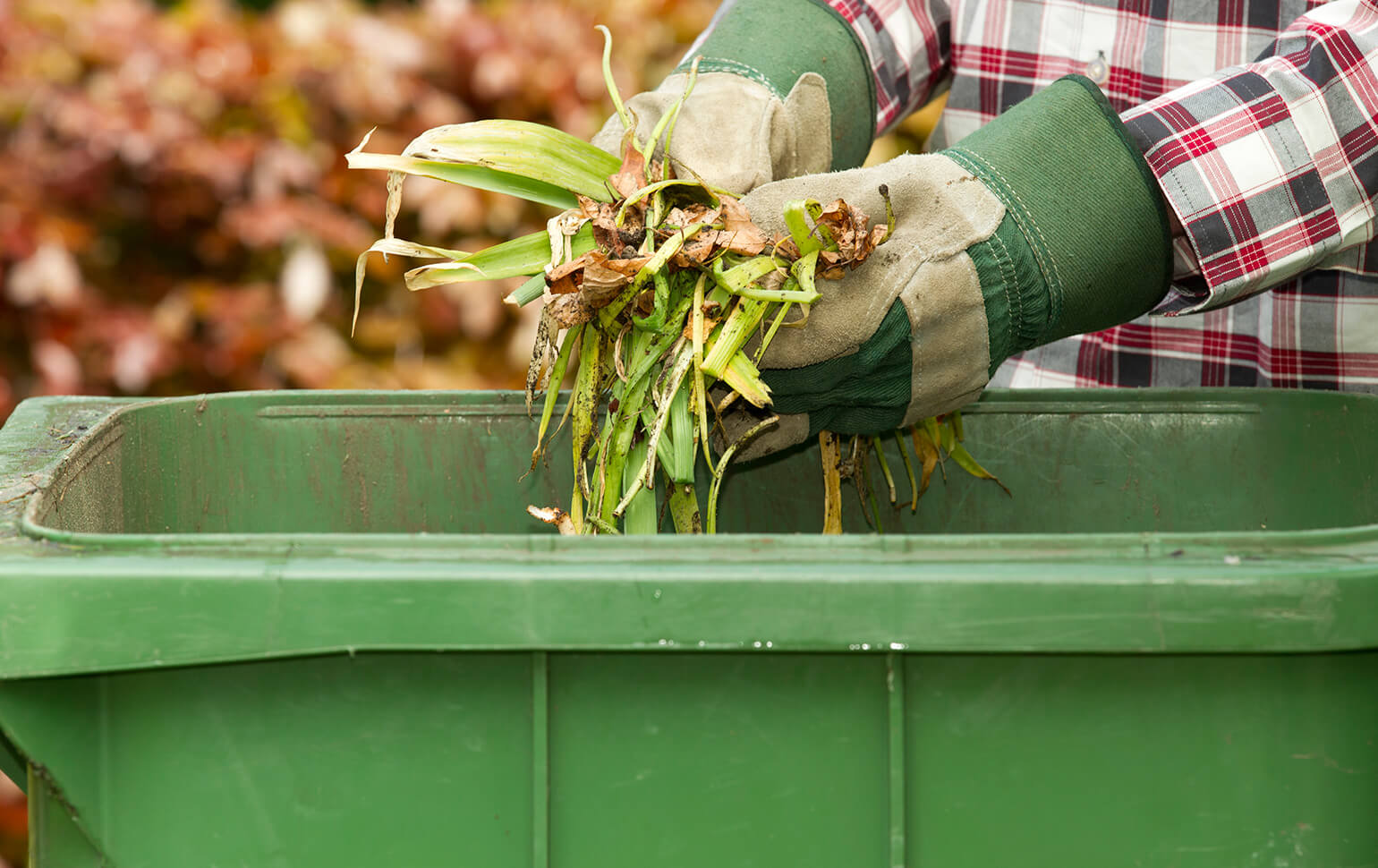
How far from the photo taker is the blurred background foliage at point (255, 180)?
2762 mm

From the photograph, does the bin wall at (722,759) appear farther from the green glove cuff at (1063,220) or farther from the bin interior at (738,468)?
the bin interior at (738,468)

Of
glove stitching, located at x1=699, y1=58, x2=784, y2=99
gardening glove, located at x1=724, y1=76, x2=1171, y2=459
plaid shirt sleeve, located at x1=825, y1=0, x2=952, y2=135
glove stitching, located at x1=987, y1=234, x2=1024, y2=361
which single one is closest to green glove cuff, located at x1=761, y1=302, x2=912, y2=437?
gardening glove, located at x1=724, y1=76, x2=1171, y2=459

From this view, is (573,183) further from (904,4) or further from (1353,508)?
(1353,508)

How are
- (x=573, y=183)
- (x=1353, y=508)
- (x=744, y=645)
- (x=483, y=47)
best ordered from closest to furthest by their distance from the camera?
(x=744, y=645) → (x=573, y=183) → (x=1353, y=508) → (x=483, y=47)

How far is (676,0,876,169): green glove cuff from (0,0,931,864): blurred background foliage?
1182 millimetres

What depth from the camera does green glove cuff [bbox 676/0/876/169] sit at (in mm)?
1646

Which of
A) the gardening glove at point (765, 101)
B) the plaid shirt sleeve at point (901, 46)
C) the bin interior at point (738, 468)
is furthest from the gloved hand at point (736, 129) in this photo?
the bin interior at point (738, 468)

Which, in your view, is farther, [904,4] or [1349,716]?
[904,4]

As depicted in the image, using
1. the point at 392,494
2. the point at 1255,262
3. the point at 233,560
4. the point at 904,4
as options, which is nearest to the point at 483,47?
the point at 904,4

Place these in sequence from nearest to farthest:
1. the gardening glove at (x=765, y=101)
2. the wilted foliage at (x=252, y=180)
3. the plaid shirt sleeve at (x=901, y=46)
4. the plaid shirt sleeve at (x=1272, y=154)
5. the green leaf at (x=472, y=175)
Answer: the green leaf at (x=472, y=175) < the plaid shirt sleeve at (x=1272, y=154) < the gardening glove at (x=765, y=101) < the plaid shirt sleeve at (x=901, y=46) < the wilted foliage at (x=252, y=180)

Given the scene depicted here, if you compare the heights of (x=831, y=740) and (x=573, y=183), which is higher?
(x=573, y=183)

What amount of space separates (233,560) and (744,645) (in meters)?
0.38

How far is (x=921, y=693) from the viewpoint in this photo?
94cm

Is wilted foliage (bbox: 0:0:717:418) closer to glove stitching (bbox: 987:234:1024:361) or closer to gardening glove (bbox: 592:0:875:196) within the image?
gardening glove (bbox: 592:0:875:196)
